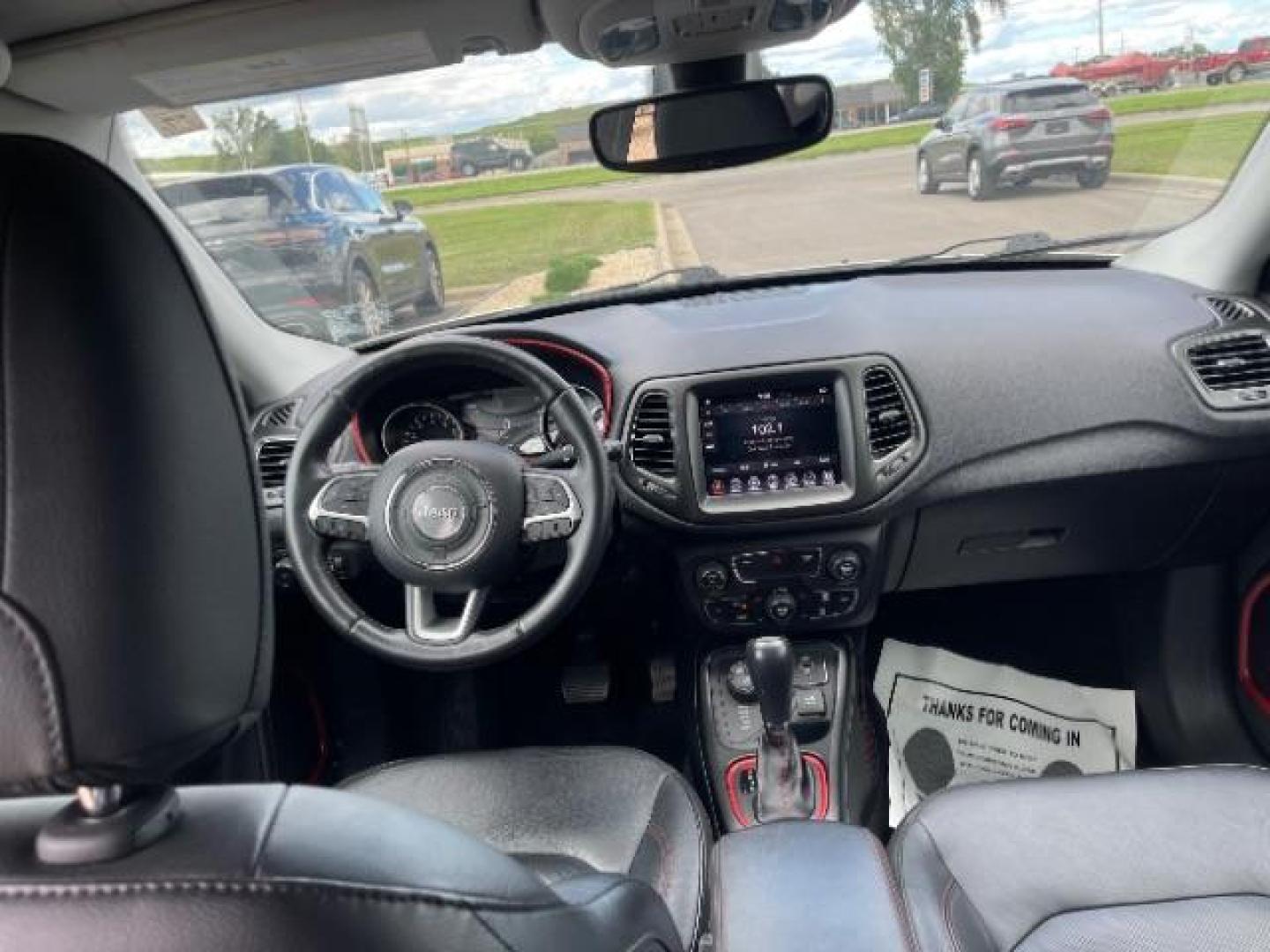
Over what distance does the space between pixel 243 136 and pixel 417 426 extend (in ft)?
Answer: 2.67

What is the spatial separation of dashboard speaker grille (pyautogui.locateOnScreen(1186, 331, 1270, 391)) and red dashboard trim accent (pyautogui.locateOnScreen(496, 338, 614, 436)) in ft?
4.36

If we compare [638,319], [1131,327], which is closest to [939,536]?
[1131,327]

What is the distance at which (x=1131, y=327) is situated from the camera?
2.90 metres

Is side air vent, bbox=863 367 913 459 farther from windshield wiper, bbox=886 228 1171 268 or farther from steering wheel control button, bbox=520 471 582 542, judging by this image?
steering wheel control button, bbox=520 471 582 542

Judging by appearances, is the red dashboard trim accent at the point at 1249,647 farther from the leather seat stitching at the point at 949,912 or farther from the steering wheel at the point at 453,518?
the steering wheel at the point at 453,518

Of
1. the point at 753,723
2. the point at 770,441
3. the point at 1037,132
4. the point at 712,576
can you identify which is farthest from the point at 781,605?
the point at 1037,132

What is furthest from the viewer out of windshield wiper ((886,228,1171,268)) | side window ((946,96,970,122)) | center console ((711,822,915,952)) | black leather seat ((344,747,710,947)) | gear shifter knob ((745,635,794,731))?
side window ((946,96,970,122))

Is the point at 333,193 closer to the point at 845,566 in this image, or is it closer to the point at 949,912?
the point at 845,566

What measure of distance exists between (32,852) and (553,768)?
166 cm

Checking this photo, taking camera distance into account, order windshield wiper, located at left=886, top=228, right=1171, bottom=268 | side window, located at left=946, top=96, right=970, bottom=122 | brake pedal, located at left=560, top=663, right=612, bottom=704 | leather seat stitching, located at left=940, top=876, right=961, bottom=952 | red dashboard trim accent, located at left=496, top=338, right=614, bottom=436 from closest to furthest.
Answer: leather seat stitching, located at left=940, top=876, right=961, bottom=952
red dashboard trim accent, located at left=496, top=338, right=614, bottom=436
windshield wiper, located at left=886, top=228, right=1171, bottom=268
brake pedal, located at left=560, top=663, right=612, bottom=704
side window, located at left=946, top=96, right=970, bottom=122

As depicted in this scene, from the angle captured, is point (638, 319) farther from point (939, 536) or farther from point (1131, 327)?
point (1131, 327)

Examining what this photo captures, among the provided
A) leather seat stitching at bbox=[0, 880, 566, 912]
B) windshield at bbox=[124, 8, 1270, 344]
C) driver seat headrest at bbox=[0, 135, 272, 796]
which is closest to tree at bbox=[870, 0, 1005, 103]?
windshield at bbox=[124, 8, 1270, 344]

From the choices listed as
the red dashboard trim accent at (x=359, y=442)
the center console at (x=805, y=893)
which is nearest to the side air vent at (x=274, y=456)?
the red dashboard trim accent at (x=359, y=442)

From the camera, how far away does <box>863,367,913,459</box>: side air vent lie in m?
2.87
